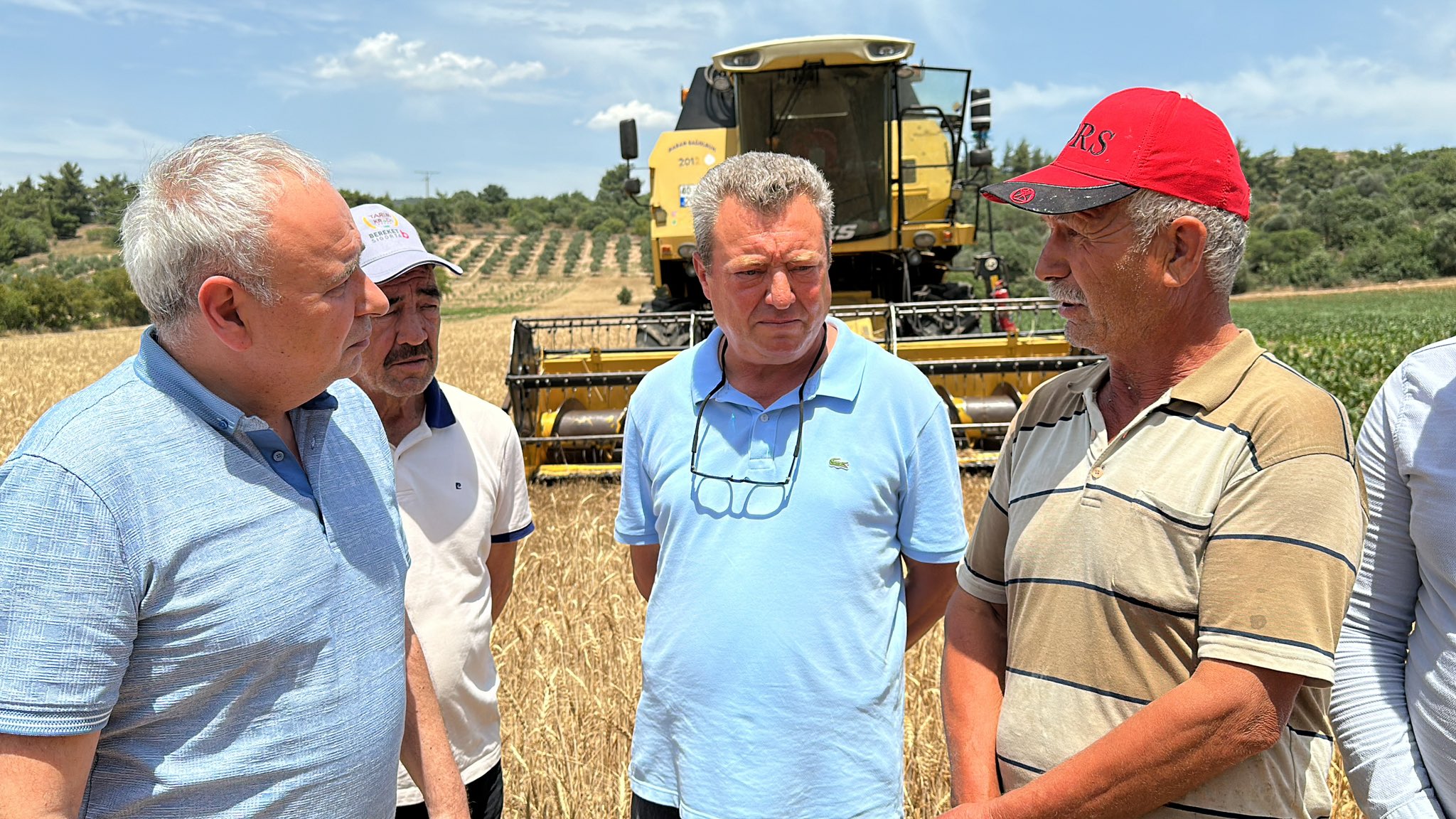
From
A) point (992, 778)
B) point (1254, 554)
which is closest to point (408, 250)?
point (992, 778)

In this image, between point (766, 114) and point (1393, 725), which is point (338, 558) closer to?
point (1393, 725)

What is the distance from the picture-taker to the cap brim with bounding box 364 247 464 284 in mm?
2295

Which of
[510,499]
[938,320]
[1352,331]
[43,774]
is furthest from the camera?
[1352,331]

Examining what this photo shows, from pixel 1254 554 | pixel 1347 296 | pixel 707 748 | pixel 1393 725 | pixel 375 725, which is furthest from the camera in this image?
pixel 1347 296

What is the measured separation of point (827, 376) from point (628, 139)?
715 centimetres

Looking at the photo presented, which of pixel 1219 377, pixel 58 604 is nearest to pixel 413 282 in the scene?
pixel 58 604

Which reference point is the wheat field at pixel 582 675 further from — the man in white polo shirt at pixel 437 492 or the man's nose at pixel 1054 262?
the man's nose at pixel 1054 262

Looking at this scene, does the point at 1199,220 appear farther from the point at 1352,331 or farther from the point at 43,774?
the point at 1352,331

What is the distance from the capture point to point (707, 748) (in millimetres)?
1949

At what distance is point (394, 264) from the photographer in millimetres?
2320

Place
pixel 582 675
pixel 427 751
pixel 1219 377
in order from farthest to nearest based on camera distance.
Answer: pixel 582 675 < pixel 427 751 < pixel 1219 377

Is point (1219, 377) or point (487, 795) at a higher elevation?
point (1219, 377)

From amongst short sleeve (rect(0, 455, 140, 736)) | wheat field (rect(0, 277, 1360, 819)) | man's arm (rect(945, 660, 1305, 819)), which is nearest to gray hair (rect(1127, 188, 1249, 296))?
man's arm (rect(945, 660, 1305, 819))

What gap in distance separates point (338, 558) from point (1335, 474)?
4.77 ft
